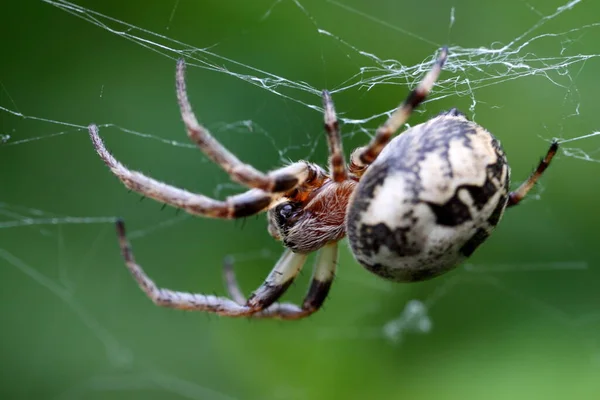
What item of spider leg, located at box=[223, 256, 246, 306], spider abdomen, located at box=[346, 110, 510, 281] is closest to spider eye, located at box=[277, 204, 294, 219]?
spider abdomen, located at box=[346, 110, 510, 281]

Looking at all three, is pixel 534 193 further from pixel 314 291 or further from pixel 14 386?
pixel 14 386

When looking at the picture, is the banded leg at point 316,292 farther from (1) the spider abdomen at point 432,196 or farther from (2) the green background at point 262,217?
(1) the spider abdomen at point 432,196

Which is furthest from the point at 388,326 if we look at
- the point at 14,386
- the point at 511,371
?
the point at 14,386

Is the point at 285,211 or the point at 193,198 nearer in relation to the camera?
Result: the point at 193,198

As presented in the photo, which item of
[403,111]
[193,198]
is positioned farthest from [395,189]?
[193,198]

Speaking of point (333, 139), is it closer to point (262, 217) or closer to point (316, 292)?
point (316, 292)

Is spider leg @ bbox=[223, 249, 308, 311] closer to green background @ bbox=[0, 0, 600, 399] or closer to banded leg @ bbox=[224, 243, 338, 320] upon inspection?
banded leg @ bbox=[224, 243, 338, 320]

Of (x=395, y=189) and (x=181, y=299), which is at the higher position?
(x=395, y=189)
